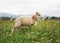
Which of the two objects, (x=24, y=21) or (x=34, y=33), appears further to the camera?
(x=24, y=21)

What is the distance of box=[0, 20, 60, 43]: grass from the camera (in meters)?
8.85

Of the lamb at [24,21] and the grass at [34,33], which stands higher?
the lamb at [24,21]

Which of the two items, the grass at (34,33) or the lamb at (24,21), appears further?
the lamb at (24,21)

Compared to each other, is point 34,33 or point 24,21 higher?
point 24,21

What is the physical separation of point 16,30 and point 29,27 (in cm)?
70

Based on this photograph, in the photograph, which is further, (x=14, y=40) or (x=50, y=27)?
(x=50, y=27)

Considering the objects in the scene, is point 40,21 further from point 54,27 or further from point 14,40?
point 14,40

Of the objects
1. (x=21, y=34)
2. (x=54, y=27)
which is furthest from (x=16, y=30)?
(x=54, y=27)

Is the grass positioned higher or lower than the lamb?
lower

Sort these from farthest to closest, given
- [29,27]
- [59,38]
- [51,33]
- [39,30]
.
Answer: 1. [29,27]
2. [39,30]
3. [51,33]
4. [59,38]

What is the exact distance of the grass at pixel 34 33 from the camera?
885 cm

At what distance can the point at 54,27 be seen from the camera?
1053cm

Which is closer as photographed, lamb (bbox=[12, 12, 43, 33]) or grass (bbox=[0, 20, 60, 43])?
grass (bbox=[0, 20, 60, 43])

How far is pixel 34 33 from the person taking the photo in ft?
32.9
